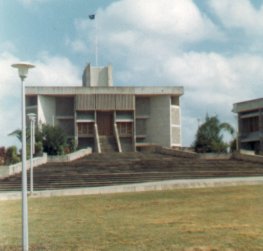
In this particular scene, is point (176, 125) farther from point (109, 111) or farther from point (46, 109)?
point (46, 109)

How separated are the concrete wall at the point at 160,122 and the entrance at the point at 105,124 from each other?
5.01 metres

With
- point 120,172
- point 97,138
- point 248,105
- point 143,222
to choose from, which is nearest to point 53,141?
point 97,138

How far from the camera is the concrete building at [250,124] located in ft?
227

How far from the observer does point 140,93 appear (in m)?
65.9

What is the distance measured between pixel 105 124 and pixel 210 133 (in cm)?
1266

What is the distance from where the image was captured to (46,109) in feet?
219

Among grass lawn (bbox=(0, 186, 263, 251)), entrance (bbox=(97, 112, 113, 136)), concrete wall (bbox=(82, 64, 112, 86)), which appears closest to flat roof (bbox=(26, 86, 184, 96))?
entrance (bbox=(97, 112, 113, 136))

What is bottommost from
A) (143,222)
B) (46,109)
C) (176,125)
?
(143,222)

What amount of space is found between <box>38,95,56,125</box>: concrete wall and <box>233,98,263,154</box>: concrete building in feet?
73.4

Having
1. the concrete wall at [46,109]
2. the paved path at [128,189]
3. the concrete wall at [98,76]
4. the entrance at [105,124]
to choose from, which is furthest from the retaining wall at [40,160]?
the concrete wall at [98,76]

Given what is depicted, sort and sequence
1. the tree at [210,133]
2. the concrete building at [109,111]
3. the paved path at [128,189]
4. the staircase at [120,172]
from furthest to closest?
the concrete building at [109,111] < the tree at [210,133] < the staircase at [120,172] < the paved path at [128,189]

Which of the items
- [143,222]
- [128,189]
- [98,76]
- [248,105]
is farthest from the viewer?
[248,105]

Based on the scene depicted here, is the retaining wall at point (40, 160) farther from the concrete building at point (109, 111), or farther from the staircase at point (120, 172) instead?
the concrete building at point (109, 111)

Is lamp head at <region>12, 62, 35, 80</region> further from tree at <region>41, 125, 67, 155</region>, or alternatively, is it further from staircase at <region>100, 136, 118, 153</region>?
staircase at <region>100, 136, 118, 153</region>
